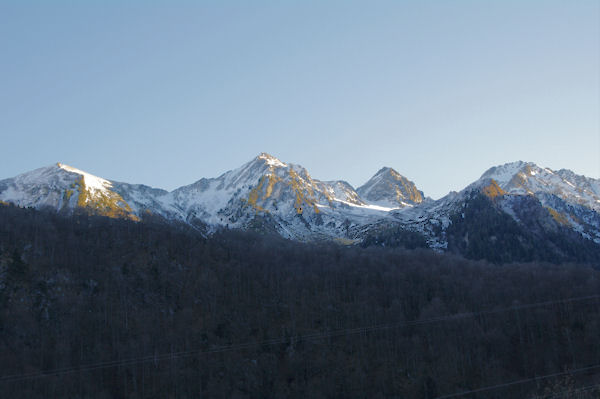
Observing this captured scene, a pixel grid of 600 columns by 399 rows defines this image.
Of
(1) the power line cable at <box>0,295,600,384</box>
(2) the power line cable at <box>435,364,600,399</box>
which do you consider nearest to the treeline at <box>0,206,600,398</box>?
(1) the power line cable at <box>0,295,600,384</box>

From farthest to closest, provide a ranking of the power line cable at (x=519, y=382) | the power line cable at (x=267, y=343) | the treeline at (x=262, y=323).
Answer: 1. the treeline at (x=262, y=323)
2. the power line cable at (x=519, y=382)
3. the power line cable at (x=267, y=343)

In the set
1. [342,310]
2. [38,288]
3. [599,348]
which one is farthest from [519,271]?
[38,288]

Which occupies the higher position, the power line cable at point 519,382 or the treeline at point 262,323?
the treeline at point 262,323

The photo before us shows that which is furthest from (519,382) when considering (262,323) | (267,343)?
(262,323)

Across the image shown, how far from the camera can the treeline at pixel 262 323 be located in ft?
→ 412

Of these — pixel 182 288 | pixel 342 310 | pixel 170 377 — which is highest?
pixel 182 288

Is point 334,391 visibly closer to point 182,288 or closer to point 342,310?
point 342,310

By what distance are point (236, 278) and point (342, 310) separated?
128 ft

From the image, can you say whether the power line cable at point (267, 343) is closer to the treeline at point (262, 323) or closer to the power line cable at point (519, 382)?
Result: the treeline at point (262, 323)

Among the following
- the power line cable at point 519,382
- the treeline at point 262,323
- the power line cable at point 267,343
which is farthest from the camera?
the treeline at point 262,323

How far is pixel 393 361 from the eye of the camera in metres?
136

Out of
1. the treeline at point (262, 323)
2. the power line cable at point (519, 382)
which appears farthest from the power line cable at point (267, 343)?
the power line cable at point (519, 382)

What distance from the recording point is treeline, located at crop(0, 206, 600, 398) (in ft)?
412

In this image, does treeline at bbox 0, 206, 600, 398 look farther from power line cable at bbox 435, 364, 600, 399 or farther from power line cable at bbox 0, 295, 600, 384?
power line cable at bbox 435, 364, 600, 399
